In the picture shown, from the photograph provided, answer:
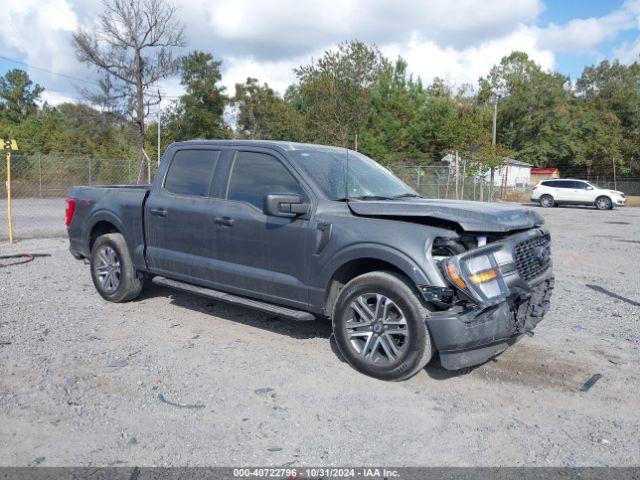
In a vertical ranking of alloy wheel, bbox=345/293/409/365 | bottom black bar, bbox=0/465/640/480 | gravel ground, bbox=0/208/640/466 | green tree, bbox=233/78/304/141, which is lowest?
bottom black bar, bbox=0/465/640/480

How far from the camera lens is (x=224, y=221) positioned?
5.34 m

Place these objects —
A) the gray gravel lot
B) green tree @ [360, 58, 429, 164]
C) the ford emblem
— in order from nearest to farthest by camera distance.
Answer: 1. the ford emblem
2. the gray gravel lot
3. green tree @ [360, 58, 429, 164]

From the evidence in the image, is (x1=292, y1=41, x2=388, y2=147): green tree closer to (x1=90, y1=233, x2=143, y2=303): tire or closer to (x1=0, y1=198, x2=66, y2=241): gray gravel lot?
(x1=0, y1=198, x2=66, y2=241): gray gravel lot

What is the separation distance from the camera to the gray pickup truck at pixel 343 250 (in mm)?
4113

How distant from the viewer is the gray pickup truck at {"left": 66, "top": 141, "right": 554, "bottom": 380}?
411 centimetres

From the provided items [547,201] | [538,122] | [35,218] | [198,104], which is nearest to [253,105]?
[198,104]

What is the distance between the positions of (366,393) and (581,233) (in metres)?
13.8

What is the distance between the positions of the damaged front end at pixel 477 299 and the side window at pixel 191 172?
2609mm

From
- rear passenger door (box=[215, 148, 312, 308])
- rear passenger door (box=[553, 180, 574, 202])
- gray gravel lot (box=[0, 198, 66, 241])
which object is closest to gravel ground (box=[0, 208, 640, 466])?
rear passenger door (box=[215, 148, 312, 308])

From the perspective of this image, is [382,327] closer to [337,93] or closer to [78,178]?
[337,93]

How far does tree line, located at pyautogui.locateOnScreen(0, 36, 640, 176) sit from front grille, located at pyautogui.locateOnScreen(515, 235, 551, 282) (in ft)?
42.6

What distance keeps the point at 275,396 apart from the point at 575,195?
31.3 m

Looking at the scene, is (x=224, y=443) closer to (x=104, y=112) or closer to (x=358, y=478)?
(x=358, y=478)

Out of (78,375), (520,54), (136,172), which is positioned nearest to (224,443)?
(78,375)
